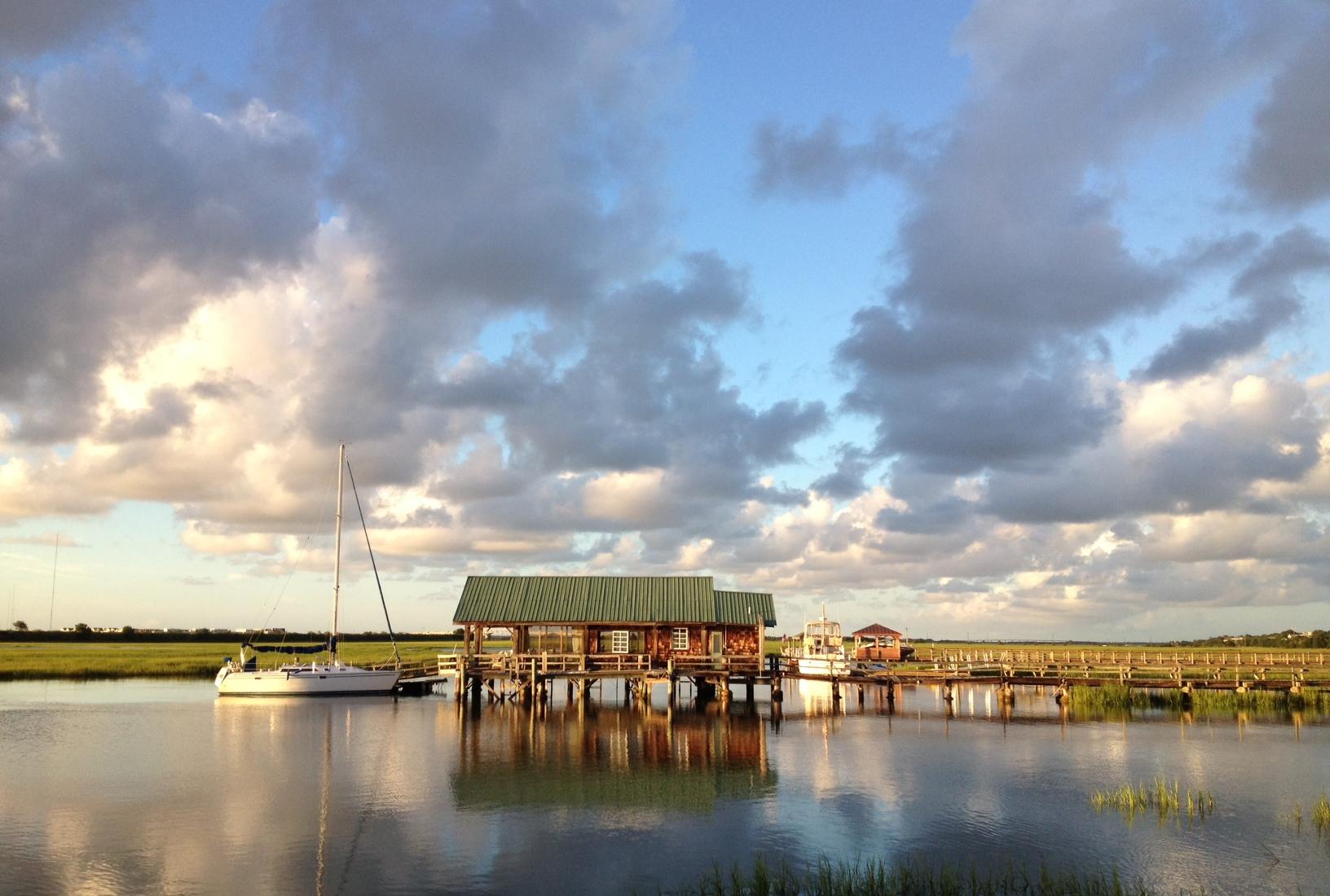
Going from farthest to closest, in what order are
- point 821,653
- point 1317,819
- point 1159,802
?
point 821,653
point 1159,802
point 1317,819

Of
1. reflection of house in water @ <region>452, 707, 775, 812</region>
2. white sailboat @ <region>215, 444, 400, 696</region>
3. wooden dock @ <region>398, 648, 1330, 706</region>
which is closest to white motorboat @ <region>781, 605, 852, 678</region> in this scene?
wooden dock @ <region>398, 648, 1330, 706</region>

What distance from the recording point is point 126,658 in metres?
96.6

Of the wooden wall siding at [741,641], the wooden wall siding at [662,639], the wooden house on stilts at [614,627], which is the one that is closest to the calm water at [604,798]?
the wooden house on stilts at [614,627]

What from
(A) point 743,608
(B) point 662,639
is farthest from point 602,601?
(A) point 743,608

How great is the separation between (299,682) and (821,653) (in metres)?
38.6

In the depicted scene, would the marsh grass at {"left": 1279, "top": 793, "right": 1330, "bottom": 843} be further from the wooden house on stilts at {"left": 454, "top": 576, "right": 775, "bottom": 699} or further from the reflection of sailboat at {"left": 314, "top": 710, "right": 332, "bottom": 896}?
the wooden house on stilts at {"left": 454, "top": 576, "right": 775, "bottom": 699}

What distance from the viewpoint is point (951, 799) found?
30266mm

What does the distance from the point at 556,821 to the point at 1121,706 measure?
142ft

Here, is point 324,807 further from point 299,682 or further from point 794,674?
point 299,682

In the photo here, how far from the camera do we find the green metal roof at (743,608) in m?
59.7

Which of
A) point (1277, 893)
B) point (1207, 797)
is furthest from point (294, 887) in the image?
point (1207, 797)

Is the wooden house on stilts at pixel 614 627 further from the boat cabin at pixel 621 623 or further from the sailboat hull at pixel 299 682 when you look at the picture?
the sailboat hull at pixel 299 682

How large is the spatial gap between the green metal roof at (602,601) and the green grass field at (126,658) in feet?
111

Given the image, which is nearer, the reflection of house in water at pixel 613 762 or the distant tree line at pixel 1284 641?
the reflection of house in water at pixel 613 762
